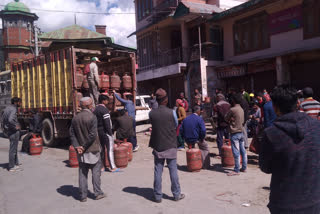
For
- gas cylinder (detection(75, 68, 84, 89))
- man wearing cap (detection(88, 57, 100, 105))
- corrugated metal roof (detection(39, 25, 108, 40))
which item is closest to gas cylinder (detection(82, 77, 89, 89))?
gas cylinder (detection(75, 68, 84, 89))

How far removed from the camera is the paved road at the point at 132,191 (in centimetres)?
447

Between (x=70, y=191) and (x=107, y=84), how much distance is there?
4.49 m

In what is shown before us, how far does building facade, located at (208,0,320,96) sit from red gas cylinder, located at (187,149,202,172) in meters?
7.62

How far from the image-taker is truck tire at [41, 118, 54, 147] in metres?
10.0

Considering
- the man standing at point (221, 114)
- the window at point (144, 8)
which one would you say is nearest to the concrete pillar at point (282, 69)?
the man standing at point (221, 114)

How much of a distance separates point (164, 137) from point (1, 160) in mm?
6501

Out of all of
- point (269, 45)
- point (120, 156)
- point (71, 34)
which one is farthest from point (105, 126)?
point (71, 34)

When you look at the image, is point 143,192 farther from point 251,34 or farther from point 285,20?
point 251,34

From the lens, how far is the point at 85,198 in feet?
16.0

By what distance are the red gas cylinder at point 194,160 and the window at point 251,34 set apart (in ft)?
30.3

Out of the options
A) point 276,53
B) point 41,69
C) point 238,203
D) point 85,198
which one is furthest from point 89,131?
point 276,53

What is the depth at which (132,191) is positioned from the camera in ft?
17.5

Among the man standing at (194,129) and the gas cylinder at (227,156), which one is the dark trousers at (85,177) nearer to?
the man standing at (194,129)

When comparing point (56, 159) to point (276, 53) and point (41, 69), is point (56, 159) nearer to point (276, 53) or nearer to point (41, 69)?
point (41, 69)
